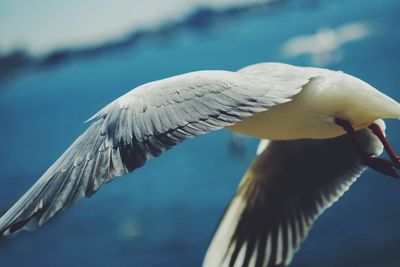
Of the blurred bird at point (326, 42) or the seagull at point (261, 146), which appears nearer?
the seagull at point (261, 146)

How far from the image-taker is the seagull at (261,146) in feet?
3.87

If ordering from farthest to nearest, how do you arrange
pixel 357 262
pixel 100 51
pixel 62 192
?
pixel 100 51, pixel 357 262, pixel 62 192

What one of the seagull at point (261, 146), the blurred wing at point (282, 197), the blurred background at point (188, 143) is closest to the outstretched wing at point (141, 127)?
the seagull at point (261, 146)

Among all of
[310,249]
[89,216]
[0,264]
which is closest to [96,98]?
[89,216]

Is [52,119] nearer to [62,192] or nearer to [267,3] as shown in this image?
[267,3]

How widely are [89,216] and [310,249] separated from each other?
33.7 inches

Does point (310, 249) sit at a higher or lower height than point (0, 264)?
lower

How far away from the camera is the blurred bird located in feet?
10.1

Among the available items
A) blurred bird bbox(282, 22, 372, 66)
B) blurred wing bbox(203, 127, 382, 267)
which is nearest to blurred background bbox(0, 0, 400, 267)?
blurred bird bbox(282, 22, 372, 66)

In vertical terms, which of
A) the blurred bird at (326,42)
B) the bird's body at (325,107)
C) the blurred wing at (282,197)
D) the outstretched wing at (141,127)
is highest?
the outstretched wing at (141,127)

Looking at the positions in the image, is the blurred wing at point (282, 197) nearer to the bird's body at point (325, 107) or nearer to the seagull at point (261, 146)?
the seagull at point (261, 146)

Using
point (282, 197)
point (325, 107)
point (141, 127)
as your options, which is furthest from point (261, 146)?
point (141, 127)

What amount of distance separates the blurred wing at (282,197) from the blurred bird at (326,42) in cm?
137

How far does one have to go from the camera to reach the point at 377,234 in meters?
2.95
